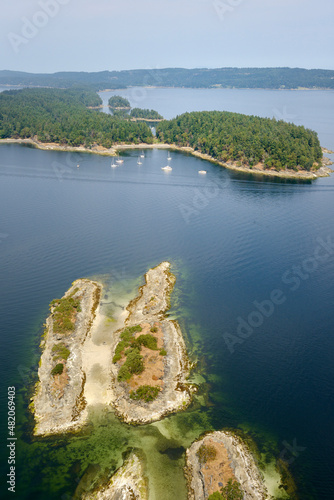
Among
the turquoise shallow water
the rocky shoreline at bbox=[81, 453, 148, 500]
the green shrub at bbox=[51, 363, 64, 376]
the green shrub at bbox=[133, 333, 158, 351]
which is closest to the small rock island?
the green shrub at bbox=[51, 363, 64, 376]

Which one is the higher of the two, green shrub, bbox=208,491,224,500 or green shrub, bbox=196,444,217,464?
green shrub, bbox=208,491,224,500

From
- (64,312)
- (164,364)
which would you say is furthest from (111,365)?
(64,312)

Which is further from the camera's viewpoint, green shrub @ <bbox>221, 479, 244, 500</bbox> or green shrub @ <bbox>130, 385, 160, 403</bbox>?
green shrub @ <bbox>130, 385, 160, 403</bbox>

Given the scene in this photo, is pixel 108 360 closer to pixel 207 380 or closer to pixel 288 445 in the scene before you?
pixel 207 380

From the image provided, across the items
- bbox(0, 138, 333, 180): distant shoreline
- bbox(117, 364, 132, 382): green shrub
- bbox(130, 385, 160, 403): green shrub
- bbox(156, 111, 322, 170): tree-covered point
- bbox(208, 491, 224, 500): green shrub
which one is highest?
bbox(156, 111, 322, 170): tree-covered point

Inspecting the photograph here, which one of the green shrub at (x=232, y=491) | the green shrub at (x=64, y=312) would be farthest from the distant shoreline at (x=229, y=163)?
the green shrub at (x=232, y=491)

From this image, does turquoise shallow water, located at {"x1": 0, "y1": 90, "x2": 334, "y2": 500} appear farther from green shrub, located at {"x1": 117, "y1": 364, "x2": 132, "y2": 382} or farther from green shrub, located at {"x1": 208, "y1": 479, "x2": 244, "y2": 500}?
green shrub, located at {"x1": 117, "y1": 364, "x2": 132, "y2": 382}

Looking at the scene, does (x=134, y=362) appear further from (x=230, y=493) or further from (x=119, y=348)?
(x=230, y=493)

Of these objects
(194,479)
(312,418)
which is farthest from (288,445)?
(194,479)
